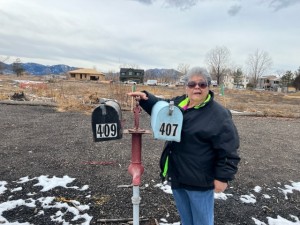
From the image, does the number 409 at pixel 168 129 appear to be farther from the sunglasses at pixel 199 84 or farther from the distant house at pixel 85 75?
the distant house at pixel 85 75

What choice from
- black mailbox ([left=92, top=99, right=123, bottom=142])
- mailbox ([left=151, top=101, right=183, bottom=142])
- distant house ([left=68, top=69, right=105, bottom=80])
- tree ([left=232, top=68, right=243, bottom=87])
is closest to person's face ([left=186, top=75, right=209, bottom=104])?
mailbox ([left=151, top=101, right=183, bottom=142])

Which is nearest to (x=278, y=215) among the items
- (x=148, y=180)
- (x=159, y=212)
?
(x=159, y=212)

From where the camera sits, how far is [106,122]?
79.0 inches

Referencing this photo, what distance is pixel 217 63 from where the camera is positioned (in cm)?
6944

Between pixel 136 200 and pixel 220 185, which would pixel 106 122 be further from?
pixel 220 185

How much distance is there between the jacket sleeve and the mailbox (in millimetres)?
285

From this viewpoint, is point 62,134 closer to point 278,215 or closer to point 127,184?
point 127,184

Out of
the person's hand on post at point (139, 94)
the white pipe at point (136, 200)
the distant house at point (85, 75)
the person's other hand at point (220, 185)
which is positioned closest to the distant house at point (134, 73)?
the distant house at point (85, 75)

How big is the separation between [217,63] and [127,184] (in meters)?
68.8

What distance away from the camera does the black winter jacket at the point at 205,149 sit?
1.95 meters

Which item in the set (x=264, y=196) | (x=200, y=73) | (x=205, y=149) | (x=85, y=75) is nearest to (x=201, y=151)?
(x=205, y=149)

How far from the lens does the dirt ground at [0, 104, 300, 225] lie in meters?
3.26

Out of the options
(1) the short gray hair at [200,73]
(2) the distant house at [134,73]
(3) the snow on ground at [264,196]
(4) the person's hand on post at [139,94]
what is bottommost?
(3) the snow on ground at [264,196]

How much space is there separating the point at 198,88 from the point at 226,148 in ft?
1.50
